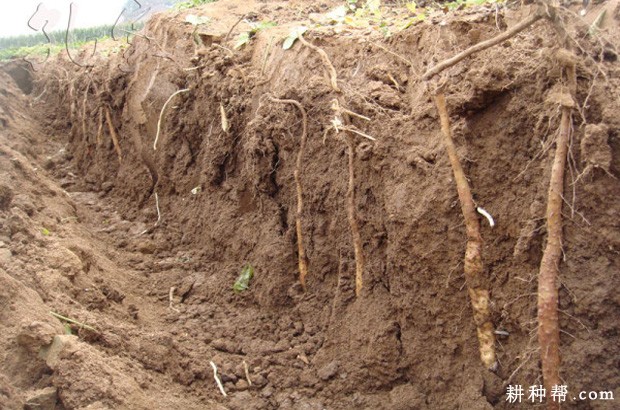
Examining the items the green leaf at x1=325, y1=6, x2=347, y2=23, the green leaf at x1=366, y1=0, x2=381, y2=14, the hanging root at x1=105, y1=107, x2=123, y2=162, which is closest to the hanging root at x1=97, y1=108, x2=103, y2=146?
the hanging root at x1=105, y1=107, x2=123, y2=162

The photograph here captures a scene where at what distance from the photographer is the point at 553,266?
2975 millimetres

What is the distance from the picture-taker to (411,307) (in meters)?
3.70

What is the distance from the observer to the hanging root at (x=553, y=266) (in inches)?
116

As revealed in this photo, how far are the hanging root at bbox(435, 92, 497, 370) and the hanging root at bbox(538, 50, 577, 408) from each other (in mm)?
384

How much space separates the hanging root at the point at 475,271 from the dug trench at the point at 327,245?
0.17ft

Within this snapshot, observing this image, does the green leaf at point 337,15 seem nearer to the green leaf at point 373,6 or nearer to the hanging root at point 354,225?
the green leaf at point 373,6

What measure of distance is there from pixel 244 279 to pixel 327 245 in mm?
848

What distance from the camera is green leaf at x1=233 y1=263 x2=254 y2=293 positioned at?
15.9ft


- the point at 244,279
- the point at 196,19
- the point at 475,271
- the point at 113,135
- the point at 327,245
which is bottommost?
the point at 244,279

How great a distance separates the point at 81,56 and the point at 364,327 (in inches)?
260

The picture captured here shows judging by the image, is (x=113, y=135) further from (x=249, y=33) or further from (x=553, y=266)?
(x=553, y=266)

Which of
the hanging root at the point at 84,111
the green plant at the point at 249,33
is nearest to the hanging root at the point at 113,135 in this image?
the hanging root at the point at 84,111

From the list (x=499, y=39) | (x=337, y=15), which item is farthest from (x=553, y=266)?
(x=337, y=15)

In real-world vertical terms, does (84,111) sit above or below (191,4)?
below
